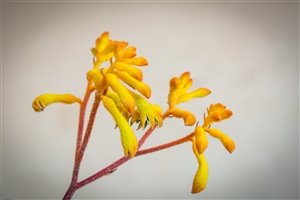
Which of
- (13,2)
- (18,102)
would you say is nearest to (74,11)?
(13,2)

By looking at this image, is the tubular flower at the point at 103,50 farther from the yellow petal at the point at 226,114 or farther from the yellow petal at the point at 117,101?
the yellow petal at the point at 226,114

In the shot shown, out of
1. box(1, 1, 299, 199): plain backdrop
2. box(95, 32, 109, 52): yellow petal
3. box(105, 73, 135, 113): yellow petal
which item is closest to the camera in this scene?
box(105, 73, 135, 113): yellow petal

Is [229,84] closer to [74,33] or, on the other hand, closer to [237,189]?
[237,189]

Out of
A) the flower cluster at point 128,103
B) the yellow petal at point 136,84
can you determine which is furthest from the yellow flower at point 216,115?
the yellow petal at point 136,84

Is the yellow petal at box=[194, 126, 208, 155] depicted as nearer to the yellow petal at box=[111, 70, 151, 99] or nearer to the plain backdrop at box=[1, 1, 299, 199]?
the yellow petal at box=[111, 70, 151, 99]

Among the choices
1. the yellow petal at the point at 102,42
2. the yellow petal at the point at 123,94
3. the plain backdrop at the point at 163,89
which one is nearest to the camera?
the yellow petal at the point at 123,94

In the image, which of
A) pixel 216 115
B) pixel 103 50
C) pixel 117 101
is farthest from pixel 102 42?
pixel 216 115

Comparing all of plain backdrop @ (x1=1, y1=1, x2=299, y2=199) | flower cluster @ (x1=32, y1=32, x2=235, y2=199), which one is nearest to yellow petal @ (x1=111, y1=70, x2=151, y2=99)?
flower cluster @ (x1=32, y1=32, x2=235, y2=199)
